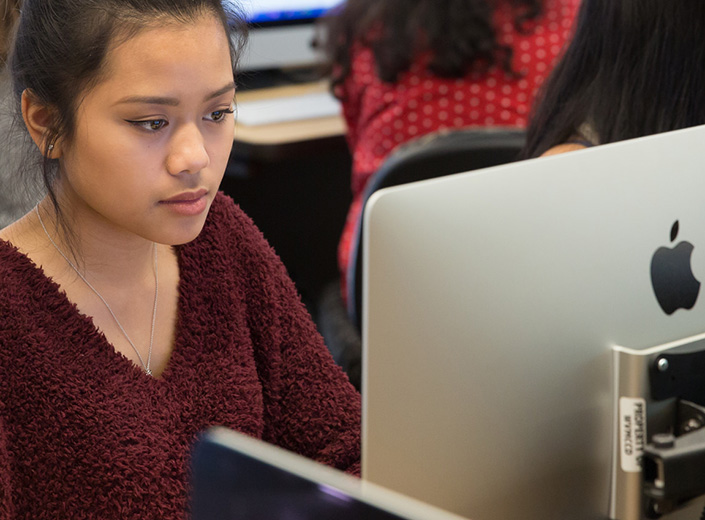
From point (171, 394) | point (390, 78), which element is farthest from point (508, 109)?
point (171, 394)

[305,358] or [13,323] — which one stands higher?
[13,323]

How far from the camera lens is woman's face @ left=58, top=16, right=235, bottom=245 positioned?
80 cm

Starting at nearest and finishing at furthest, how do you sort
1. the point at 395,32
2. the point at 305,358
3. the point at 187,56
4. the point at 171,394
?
the point at 187,56
the point at 171,394
the point at 305,358
the point at 395,32

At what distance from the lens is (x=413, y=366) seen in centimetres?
63

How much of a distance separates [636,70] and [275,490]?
0.87 meters

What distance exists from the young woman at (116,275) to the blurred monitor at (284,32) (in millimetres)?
1635

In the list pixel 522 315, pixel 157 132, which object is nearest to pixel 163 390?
pixel 157 132

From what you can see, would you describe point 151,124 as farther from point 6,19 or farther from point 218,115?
point 6,19

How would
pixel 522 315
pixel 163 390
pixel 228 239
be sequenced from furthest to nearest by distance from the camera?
pixel 228 239
pixel 163 390
pixel 522 315

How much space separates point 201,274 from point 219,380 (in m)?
0.11

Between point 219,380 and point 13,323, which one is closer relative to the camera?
point 13,323


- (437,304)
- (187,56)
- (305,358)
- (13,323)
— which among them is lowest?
(305,358)

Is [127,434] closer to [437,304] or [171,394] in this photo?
[171,394]

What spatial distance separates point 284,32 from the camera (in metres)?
2.58
